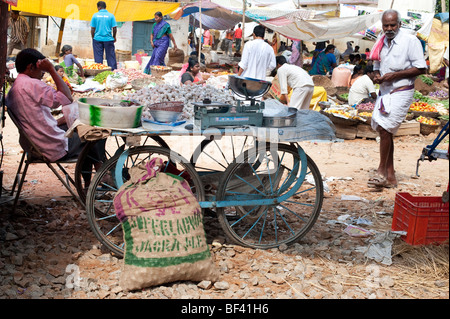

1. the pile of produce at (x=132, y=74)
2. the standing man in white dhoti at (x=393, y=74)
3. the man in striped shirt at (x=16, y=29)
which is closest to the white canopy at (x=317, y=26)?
the pile of produce at (x=132, y=74)

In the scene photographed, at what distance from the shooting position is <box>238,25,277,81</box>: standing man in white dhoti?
8.34m

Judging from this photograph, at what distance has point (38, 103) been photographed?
13.4 ft

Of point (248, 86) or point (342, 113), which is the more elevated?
point (248, 86)

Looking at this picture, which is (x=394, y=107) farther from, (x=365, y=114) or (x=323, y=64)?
(x=323, y=64)

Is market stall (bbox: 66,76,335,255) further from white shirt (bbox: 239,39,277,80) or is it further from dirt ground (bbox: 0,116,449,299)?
white shirt (bbox: 239,39,277,80)

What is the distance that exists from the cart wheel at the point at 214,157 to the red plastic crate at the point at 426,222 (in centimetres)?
132

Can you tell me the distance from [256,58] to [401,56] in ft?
10.7

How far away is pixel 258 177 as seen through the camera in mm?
3910

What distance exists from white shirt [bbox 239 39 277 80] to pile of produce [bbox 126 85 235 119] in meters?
3.89


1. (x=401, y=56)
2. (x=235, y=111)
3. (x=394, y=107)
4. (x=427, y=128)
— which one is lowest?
(x=427, y=128)

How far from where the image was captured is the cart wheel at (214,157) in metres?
4.05

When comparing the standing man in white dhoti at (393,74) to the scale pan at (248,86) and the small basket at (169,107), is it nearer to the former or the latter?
the scale pan at (248,86)

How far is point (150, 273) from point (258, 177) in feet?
3.94

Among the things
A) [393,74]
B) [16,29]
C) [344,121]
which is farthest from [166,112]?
[16,29]
